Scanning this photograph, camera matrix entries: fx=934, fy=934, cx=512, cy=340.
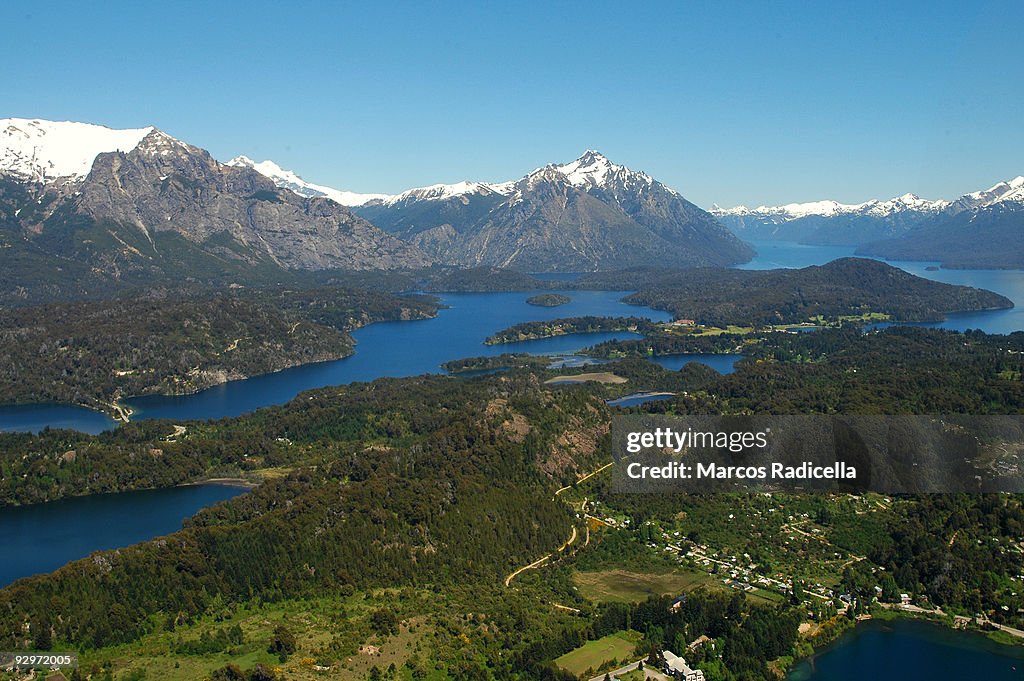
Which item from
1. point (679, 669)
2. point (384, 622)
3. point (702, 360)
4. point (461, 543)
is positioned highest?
point (461, 543)

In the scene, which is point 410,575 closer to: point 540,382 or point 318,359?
point 540,382

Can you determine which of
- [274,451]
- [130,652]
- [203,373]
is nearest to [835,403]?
[274,451]

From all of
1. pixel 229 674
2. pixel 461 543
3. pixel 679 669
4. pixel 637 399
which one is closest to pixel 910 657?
pixel 679 669

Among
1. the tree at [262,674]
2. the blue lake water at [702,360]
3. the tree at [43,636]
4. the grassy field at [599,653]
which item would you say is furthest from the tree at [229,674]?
the blue lake water at [702,360]

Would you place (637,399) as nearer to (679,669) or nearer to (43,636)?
(679,669)

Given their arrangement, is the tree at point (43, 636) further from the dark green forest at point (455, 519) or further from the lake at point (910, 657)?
the lake at point (910, 657)

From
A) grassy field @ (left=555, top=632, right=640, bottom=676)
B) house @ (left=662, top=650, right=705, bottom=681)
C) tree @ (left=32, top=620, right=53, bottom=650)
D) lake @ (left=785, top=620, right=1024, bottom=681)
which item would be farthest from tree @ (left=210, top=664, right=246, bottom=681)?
lake @ (left=785, top=620, right=1024, bottom=681)

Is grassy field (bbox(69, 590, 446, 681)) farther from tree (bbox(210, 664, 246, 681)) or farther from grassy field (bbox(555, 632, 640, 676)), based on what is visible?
grassy field (bbox(555, 632, 640, 676))
